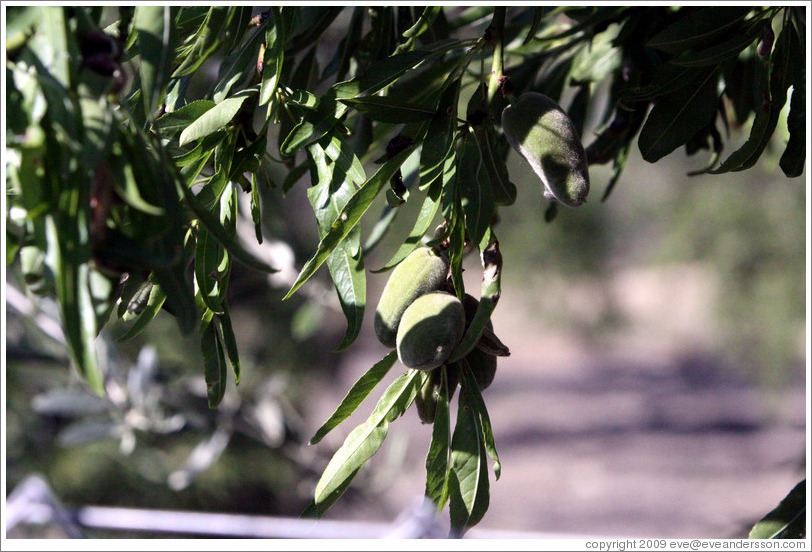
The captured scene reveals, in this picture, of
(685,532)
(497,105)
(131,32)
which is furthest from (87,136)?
(685,532)

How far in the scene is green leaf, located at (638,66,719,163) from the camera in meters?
0.73

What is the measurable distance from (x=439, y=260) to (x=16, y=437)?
8.43ft

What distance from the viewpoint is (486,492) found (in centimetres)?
65

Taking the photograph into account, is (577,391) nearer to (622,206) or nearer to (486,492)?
(622,206)

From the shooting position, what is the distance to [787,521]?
0.82 metres

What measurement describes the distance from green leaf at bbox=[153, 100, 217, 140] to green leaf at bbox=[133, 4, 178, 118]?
0.40 ft

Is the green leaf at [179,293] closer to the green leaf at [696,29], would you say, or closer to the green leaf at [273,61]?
the green leaf at [273,61]

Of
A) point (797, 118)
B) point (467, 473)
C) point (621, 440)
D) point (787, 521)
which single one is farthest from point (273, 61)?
point (621, 440)

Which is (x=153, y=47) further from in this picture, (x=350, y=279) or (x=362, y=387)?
(x=362, y=387)

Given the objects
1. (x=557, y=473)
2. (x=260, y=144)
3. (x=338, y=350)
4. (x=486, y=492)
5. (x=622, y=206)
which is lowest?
(x=557, y=473)

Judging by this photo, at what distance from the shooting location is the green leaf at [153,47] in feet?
1.52

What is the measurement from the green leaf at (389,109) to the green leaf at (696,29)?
23cm

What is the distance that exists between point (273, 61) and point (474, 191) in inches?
7.4

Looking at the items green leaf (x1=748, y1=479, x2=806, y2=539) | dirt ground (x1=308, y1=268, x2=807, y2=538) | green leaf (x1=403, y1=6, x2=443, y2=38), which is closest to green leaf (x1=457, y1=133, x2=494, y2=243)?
green leaf (x1=403, y1=6, x2=443, y2=38)
